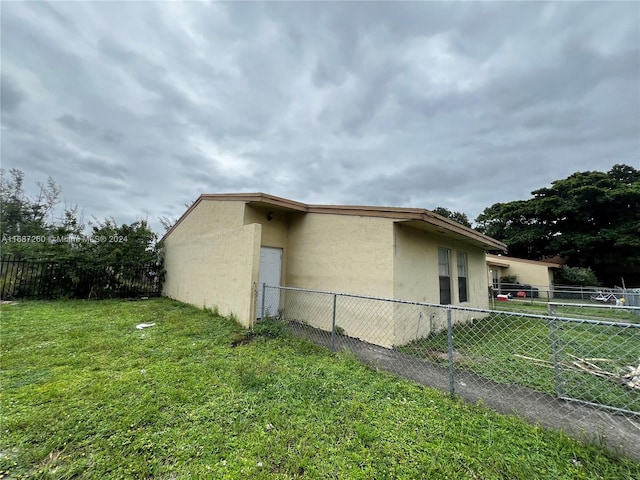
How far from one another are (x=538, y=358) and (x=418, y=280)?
2390mm

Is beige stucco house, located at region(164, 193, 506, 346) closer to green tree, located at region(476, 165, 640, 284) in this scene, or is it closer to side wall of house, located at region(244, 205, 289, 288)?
side wall of house, located at region(244, 205, 289, 288)

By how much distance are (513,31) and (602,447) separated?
320 inches

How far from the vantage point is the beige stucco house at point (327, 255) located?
520 centimetres

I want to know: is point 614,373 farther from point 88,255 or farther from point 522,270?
point 522,270

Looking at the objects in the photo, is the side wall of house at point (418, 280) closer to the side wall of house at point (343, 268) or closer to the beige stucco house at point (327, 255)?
the beige stucco house at point (327, 255)

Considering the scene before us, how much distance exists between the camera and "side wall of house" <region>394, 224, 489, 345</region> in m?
5.15

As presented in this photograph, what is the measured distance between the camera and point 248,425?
Result: 2.34 meters

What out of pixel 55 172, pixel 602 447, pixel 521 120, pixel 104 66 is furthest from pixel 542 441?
pixel 55 172

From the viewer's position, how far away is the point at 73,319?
20.3 feet

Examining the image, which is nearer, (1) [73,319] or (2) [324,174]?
(1) [73,319]

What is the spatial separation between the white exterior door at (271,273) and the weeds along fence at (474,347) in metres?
0.05

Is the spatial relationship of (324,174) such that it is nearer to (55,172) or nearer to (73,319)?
(73,319)

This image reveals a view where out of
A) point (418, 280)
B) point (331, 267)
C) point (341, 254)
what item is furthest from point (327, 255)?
point (418, 280)

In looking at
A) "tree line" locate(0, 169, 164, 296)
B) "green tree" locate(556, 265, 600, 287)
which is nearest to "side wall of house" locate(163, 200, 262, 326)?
"tree line" locate(0, 169, 164, 296)
